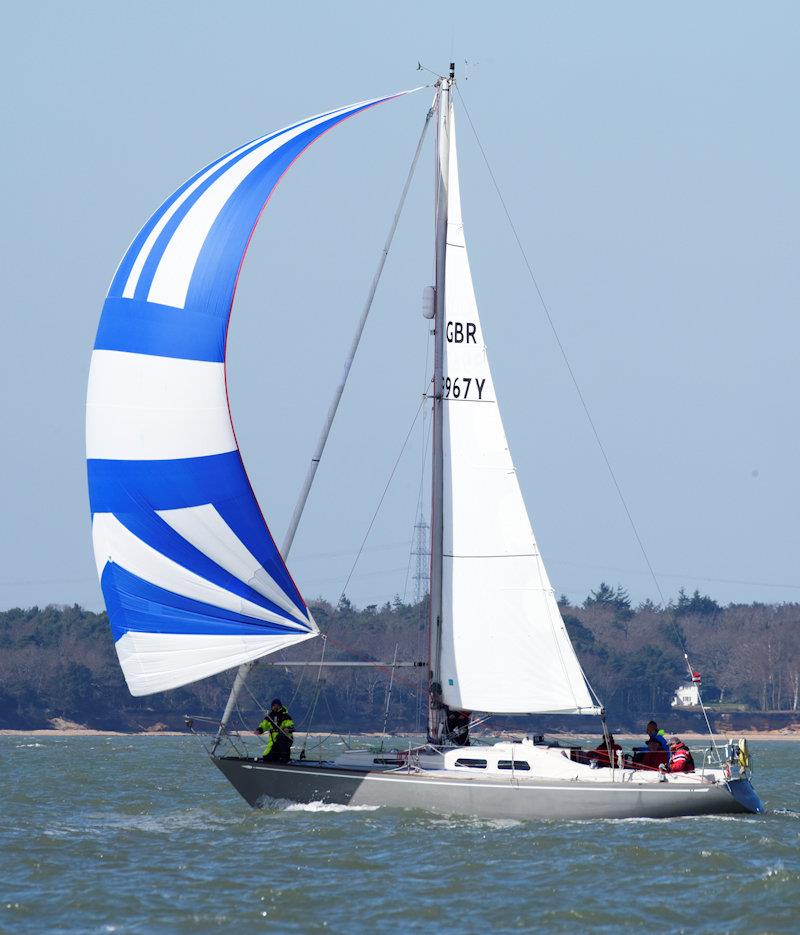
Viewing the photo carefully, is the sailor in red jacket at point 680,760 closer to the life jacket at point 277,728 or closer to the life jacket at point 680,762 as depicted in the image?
the life jacket at point 680,762

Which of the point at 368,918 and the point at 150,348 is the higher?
the point at 150,348

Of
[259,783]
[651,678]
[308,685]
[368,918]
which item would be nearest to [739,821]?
[259,783]

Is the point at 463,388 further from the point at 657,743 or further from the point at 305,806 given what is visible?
the point at 305,806

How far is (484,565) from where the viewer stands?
66.4ft

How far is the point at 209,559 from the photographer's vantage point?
61.9ft

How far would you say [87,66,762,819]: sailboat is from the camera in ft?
61.8

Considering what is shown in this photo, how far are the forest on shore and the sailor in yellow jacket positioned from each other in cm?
5309

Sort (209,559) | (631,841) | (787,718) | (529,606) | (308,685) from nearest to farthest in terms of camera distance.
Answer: (631,841) → (209,559) → (529,606) → (308,685) → (787,718)

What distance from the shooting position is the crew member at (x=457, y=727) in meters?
20.0

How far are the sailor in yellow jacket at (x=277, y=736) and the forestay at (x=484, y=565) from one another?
2067mm

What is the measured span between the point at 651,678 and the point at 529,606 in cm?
8266

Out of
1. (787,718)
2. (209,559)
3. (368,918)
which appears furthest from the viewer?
(787,718)

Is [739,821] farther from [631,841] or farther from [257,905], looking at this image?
[257,905]

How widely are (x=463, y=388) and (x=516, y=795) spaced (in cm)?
530
